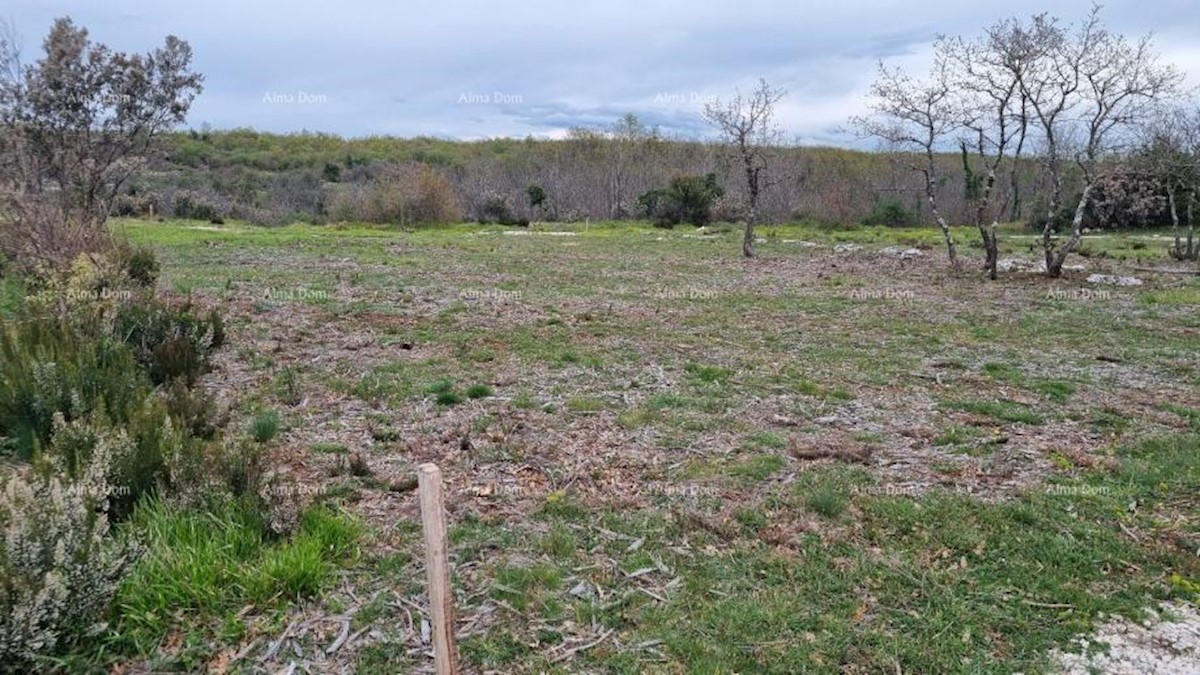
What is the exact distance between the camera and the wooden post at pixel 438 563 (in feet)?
7.72

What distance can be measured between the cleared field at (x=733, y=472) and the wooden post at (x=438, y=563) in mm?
483

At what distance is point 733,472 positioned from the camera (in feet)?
15.7

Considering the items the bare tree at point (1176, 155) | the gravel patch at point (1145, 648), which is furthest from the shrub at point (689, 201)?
the gravel patch at point (1145, 648)

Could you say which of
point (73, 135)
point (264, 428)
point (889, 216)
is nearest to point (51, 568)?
point (264, 428)

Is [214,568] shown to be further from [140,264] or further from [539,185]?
[539,185]

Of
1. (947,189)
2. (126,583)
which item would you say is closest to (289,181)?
(947,189)

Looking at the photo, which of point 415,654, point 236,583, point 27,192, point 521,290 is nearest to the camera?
point 415,654

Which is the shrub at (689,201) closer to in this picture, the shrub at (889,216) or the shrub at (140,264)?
the shrub at (889,216)

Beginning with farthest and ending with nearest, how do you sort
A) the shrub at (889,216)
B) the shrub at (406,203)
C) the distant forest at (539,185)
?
the shrub at (889,216) < the distant forest at (539,185) < the shrub at (406,203)

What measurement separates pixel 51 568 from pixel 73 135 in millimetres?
14423

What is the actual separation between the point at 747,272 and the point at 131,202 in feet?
A: 89.9

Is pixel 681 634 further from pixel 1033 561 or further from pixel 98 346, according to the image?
pixel 98 346

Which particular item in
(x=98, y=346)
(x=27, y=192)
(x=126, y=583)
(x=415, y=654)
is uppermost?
(x=27, y=192)

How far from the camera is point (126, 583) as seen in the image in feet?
10.0
